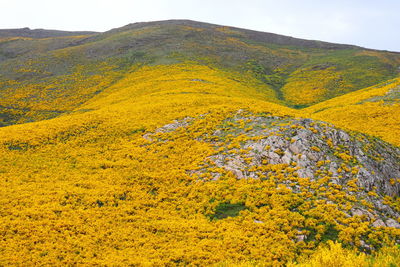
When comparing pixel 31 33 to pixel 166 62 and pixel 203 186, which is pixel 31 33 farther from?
pixel 203 186

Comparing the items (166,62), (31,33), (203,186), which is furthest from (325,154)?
(31,33)

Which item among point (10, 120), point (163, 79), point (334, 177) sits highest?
point (163, 79)

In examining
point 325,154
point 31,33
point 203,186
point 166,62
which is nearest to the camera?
point 203,186

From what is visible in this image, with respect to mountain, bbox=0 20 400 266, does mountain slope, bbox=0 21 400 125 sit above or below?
above

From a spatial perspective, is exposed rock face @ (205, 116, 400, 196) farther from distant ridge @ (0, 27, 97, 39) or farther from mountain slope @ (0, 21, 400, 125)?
distant ridge @ (0, 27, 97, 39)

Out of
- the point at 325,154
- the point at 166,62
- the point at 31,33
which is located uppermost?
the point at 31,33

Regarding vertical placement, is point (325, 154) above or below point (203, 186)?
above

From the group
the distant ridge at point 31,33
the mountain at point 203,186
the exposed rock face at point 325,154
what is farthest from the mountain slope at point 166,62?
the distant ridge at point 31,33

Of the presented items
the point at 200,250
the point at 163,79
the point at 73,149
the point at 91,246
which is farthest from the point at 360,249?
the point at 163,79

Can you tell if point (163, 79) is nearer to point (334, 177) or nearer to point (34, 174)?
point (34, 174)

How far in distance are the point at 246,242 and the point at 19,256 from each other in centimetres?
1134

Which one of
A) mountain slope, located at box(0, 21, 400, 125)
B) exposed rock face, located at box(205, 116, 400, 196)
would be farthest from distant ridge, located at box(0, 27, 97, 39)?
exposed rock face, located at box(205, 116, 400, 196)

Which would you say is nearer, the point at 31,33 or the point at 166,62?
the point at 166,62

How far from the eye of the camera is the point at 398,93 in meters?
44.2
